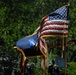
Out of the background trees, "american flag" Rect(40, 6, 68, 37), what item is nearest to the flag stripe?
"american flag" Rect(40, 6, 68, 37)

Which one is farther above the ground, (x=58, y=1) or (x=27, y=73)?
(x=58, y=1)

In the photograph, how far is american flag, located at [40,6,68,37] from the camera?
48.6 feet

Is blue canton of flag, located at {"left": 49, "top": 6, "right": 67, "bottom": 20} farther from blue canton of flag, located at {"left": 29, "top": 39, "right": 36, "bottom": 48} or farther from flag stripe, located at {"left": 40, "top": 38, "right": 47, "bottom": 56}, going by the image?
blue canton of flag, located at {"left": 29, "top": 39, "right": 36, "bottom": 48}

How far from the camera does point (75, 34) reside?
2639cm

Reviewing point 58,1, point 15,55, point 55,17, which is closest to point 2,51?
point 15,55

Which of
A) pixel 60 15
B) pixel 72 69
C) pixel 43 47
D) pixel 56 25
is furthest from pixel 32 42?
pixel 72 69

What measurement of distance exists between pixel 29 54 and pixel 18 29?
8658 millimetres

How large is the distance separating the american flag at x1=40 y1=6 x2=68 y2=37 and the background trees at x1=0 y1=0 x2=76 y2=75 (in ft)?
30.4

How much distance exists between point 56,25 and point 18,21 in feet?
37.8

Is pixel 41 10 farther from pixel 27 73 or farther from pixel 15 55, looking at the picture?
pixel 27 73

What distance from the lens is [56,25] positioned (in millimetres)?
14930

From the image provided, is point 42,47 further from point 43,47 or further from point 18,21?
point 18,21

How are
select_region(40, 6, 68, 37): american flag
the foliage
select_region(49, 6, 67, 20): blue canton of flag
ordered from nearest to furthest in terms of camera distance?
select_region(40, 6, 68, 37): american flag
select_region(49, 6, 67, 20): blue canton of flag
the foliage

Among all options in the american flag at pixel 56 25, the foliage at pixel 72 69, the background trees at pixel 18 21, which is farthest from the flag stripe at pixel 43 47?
the background trees at pixel 18 21
